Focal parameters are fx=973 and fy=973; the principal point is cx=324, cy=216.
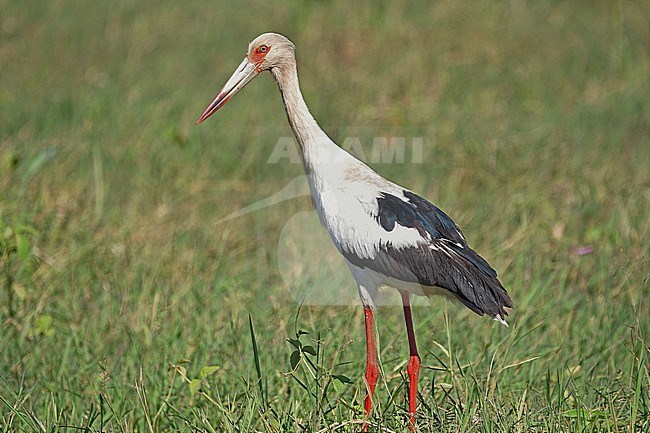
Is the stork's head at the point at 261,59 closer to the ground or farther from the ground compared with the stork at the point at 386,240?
farther from the ground

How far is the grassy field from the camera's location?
3416 mm

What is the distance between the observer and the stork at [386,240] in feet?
10.5

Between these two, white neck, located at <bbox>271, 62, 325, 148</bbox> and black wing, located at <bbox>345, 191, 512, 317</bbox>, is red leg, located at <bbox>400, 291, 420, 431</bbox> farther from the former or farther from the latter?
white neck, located at <bbox>271, 62, 325, 148</bbox>

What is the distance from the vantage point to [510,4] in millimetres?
8977

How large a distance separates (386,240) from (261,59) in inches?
33.7

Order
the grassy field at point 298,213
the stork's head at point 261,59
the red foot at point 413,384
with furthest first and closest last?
the stork's head at point 261,59
the grassy field at point 298,213
the red foot at point 413,384

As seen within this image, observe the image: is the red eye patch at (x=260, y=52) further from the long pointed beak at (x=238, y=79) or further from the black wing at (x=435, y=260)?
the black wing at (x=435, y=260)

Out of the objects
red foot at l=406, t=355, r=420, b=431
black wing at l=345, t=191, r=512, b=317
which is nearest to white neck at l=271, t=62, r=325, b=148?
black wing at l=345, t=191, r=512, b=317

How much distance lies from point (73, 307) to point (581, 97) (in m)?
4.65

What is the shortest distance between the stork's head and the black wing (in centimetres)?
67

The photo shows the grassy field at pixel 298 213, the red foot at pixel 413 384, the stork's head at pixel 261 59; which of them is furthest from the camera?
the stork's head at pixel 261 59

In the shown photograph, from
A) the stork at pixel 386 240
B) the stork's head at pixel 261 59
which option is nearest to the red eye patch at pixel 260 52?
the stork's head at pixel 261 59

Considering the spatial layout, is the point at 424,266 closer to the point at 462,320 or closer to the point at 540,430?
the point at 540,430

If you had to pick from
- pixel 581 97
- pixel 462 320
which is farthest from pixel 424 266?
pixel 581 97
